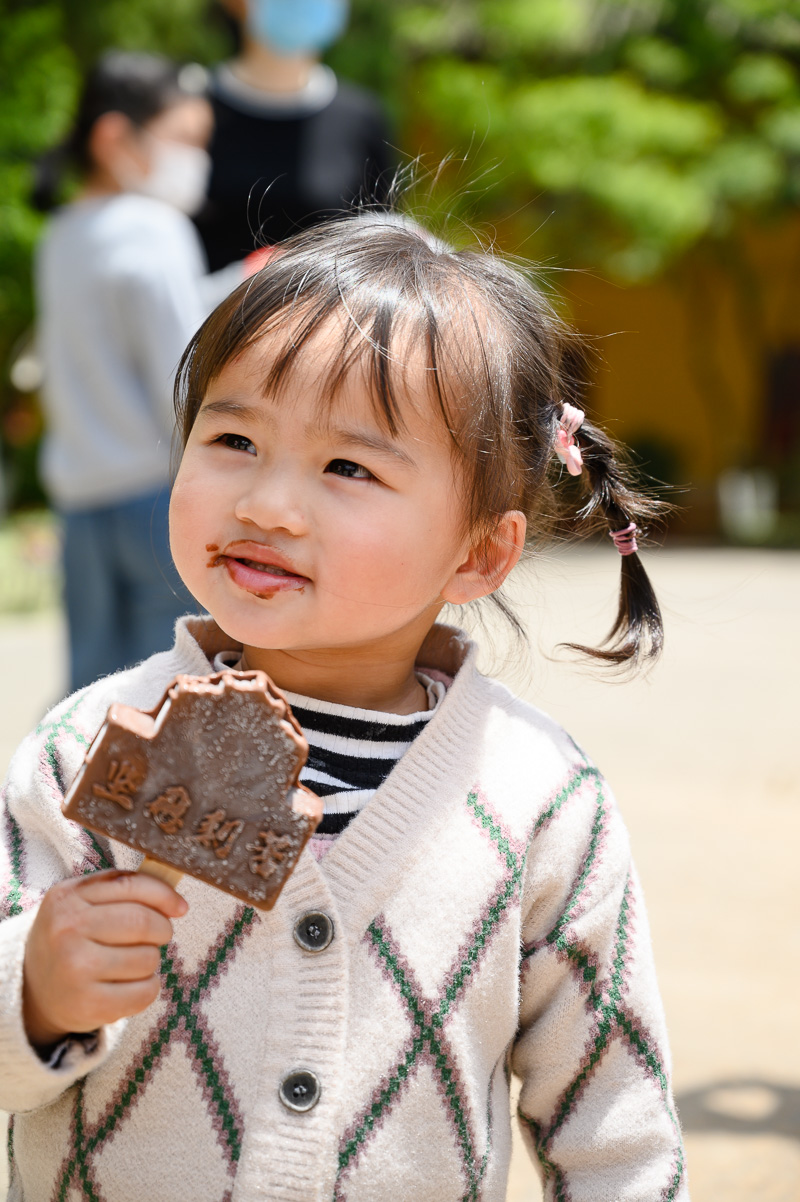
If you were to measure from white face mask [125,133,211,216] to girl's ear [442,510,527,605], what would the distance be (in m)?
2.53

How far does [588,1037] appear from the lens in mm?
1479

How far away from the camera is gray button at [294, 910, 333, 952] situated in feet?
4.48

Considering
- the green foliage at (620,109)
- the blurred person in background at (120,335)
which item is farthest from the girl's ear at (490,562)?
the green foliage at (620,109)

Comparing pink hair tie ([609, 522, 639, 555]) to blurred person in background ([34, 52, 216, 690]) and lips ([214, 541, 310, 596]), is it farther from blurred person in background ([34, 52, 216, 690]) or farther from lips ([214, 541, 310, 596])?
blurred person in background ([34, 52, 216, 690])

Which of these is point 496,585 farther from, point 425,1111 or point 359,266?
point 425,1111

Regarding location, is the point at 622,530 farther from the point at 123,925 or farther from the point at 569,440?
the point at 123,925

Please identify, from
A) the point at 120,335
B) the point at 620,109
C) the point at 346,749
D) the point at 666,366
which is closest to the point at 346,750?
the point at 346,749

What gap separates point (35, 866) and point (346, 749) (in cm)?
36

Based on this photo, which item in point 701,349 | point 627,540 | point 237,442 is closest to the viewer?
point 237,442

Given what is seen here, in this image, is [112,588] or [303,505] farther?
[112,588]

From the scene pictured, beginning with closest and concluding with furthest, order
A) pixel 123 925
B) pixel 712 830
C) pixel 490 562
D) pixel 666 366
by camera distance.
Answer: pixel 123 925 → pixel 490 562 → pixel 712 830 → pixel 666 366

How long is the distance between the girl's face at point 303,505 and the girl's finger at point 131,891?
30cm

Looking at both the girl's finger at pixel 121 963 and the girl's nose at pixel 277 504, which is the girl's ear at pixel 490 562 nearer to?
the girl's nose at pixel 277 504

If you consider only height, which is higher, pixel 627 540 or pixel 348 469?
pixel 348 469
